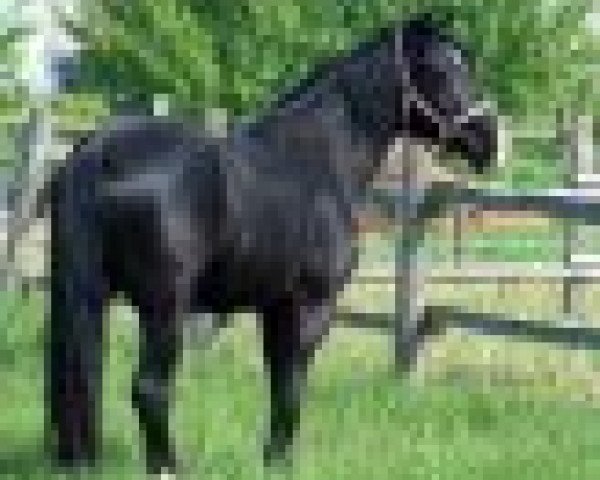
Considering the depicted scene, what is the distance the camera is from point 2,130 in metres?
9.62

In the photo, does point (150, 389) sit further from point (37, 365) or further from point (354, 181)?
point (37, 365)

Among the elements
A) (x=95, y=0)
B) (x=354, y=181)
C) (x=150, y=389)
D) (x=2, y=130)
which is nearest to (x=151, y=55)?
(x=95, y=0)

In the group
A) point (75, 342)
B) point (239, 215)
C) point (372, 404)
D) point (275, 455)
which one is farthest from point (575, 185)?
point (75, 342)

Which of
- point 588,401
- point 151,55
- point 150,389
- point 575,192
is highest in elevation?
point 151,55

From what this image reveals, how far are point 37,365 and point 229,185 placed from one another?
2.39 m

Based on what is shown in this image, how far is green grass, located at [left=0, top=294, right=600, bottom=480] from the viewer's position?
4324 millimetres

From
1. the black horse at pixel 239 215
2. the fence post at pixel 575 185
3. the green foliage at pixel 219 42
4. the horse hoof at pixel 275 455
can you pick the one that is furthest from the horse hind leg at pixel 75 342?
the green foliage at pixel 219 42

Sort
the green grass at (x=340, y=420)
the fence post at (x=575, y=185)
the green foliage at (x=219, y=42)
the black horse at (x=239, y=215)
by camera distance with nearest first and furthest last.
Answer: the black horse at (x=239, y=215), the green grass at (x=340, y=420), the fence post at (x=575, y=185), the green foliage at (x=219, y=42)

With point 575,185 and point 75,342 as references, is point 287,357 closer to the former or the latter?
point 75,342

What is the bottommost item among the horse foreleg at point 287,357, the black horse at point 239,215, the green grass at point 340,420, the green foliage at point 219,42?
the green grass at point 340,420

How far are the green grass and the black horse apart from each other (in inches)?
10.4

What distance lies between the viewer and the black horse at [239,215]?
3961 mm

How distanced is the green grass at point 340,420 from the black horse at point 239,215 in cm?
26

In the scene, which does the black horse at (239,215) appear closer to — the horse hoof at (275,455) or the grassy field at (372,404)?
the horse hoof at (275,455)
